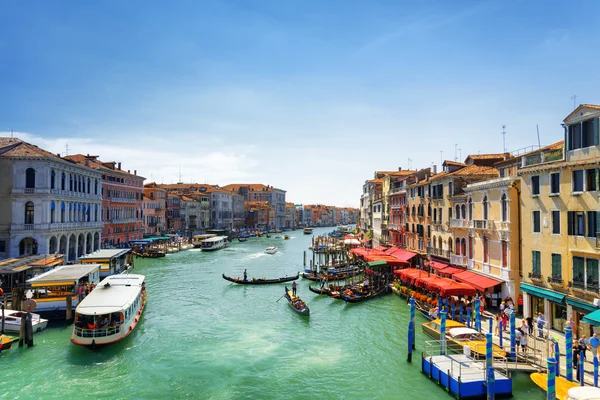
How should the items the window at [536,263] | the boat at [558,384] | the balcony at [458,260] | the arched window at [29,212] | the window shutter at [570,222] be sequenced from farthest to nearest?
the arched window at [29,212]
the balcony at [458,260]
the window at [536,263]
the window shutter at [570,222]
the boat at [558,384]

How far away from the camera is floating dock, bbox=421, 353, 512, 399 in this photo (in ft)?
45.5

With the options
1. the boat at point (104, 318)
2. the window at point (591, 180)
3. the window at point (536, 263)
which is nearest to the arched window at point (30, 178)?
the boat at point (104, 318)

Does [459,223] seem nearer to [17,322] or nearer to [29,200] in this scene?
[17,322]

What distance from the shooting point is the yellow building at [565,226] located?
16.8 metres

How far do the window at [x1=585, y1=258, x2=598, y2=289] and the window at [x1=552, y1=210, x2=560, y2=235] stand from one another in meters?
2.11

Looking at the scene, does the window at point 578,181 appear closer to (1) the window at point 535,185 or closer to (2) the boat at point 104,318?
(1) the window at point 535,185

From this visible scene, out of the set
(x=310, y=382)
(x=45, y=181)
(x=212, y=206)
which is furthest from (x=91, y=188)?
(x=212, y=206)

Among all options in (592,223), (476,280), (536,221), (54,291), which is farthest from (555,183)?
(54,291)

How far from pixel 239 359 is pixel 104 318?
254 inches

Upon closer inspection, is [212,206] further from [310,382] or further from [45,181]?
[310,382]

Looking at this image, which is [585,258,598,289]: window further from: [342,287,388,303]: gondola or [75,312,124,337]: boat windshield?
[75,312,124,337]: boat windshield

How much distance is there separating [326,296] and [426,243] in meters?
9.98

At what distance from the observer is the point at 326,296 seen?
31.1 metres

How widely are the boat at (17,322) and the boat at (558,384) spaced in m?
21.5
